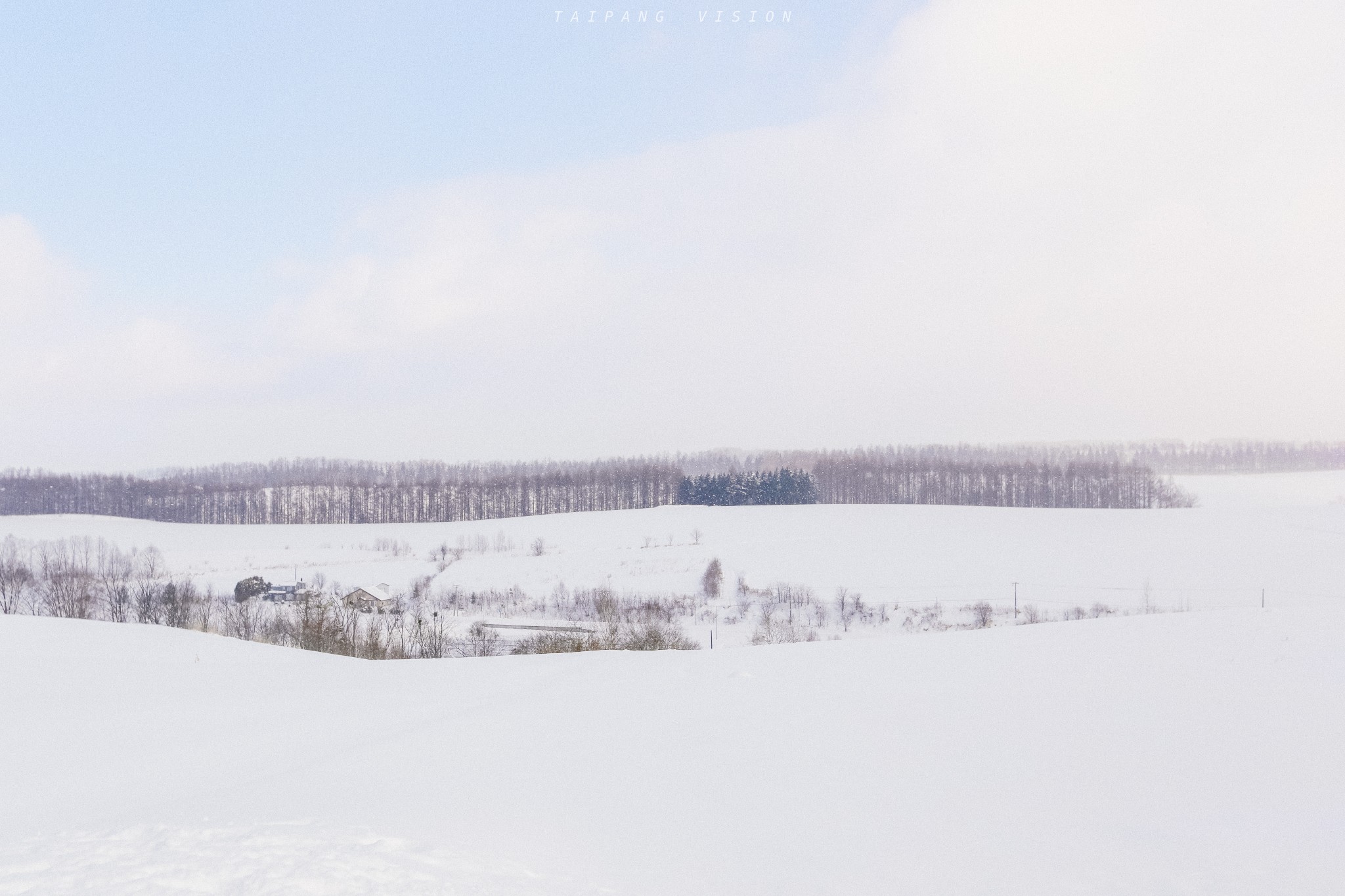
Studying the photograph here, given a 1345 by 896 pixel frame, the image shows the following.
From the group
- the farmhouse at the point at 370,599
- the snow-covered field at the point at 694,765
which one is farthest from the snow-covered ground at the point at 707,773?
the farmhouse at the point at 370,599

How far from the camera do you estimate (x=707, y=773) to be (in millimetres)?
6379

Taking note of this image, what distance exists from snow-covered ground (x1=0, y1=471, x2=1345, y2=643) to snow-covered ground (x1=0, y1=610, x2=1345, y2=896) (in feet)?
68.1

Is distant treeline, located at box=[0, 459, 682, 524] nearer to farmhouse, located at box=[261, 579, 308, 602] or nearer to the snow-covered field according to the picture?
farmhouse, located at box=[261, 579, 308, 602]

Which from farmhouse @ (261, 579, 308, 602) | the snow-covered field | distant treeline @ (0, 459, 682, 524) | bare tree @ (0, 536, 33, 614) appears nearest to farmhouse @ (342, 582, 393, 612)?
farmhouse @ (261, 579, 308, 602)

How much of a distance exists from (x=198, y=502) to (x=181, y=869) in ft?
329

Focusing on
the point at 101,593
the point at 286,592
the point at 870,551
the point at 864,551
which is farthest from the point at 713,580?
the point at 101,593

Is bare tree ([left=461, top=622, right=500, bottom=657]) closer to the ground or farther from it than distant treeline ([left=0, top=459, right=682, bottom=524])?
closer to the ground

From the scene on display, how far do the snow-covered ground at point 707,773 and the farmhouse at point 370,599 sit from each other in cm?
2291

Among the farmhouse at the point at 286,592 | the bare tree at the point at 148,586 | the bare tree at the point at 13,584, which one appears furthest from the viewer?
the farmhouse at the point at 286,592

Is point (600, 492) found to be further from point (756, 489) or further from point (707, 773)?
point (707, 773)

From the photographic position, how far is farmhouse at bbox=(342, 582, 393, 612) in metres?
33.5

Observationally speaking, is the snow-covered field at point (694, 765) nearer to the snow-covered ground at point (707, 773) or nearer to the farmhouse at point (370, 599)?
the snow-covered ground at point (707, 773)

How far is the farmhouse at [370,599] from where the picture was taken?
3347 cm

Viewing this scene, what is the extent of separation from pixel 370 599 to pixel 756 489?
44.2 meters
